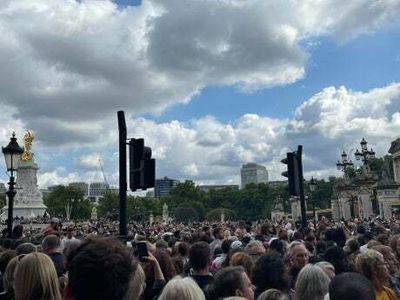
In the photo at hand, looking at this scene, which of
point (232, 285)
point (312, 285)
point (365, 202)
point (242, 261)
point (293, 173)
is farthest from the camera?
point (365, 202)

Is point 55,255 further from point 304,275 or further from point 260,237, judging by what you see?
point 260,237

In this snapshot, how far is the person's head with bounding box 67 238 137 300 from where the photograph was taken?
10.1 ft

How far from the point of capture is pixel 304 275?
5.30 meters

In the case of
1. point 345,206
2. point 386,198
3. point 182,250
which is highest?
point 386,198

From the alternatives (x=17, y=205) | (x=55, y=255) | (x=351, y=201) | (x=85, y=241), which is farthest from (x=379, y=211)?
(x=17, y=205)

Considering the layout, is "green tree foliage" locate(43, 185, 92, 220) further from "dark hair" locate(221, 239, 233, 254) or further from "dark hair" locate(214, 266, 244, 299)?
"dark hair" locate(214, 266, 244, 299)

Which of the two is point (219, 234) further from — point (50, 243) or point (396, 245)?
point (50, 243)

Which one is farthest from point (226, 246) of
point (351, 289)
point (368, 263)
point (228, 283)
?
point (351, 289)

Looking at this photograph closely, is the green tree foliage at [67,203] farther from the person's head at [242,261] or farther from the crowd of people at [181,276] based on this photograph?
the person's head at [242,261]

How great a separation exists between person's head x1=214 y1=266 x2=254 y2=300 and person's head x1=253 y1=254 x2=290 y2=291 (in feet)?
2.28

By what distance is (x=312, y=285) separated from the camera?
5.16 m

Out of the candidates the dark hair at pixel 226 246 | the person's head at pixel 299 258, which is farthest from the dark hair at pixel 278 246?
the person's head at pixel 299 258

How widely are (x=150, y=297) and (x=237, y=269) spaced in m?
1.40

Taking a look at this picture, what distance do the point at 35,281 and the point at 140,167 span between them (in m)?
5.25
